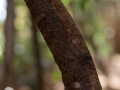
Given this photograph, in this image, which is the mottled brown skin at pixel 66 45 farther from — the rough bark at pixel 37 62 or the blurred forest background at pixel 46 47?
the rough bark at pixel 37 62

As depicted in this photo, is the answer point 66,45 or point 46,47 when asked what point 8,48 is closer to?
point 66,45

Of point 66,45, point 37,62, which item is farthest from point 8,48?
point 66,45

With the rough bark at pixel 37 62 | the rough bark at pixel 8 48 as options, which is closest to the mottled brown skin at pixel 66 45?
the rough bark at pixel 8 48

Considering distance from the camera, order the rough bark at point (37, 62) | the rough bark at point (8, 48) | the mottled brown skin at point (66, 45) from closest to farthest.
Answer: the mottled brown skin at point (66, 45) < the rough bark at point (8, 48) < the rough bark at point (37, 62)

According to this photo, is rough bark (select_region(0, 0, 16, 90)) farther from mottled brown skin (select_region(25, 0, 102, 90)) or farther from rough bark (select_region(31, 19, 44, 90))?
mottled brown skin (select_region(25, 0, 102, 90))

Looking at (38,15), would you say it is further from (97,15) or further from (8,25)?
(97,15)

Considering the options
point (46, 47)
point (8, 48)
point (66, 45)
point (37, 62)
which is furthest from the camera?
point (46, 47)

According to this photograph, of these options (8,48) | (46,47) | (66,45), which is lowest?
(66,45)
